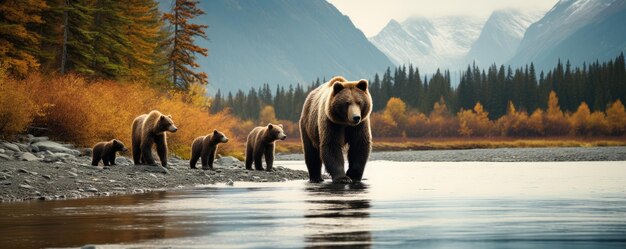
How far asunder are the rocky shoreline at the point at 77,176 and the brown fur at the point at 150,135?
0.82 metres

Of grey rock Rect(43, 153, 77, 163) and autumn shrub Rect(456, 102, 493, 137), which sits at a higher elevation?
autumn shrub Rect(456, 102, 493, 137)

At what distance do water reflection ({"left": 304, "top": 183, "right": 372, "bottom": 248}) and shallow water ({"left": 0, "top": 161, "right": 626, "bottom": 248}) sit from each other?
15 mm

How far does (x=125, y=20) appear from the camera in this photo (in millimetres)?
55750

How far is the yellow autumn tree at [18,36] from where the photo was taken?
40969 millimetres

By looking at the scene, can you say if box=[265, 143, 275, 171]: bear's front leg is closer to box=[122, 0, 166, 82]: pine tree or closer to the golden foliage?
the golden foliage

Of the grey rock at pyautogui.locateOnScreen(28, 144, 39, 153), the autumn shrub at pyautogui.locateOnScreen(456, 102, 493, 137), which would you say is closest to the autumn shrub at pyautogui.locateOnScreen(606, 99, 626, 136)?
the autumn shrub at pyautogui.locateOnScreen(456, 102, 493, 137)

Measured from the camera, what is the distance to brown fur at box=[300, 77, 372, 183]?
19.9 metres

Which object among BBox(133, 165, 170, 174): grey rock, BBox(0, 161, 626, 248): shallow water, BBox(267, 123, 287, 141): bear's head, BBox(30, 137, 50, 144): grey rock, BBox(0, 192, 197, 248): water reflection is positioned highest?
BBox(267, 123, 287, 141): bear's head

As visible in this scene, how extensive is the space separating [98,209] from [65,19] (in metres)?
35.2

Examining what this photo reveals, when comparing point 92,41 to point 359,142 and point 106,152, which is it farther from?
point 359,142

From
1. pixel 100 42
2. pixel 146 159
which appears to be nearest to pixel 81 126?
pixel 146 159

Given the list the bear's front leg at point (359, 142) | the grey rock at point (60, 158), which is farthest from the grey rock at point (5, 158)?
the bear's front leg at point (359, 142)

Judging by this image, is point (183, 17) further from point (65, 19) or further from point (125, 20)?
point (65, 19)

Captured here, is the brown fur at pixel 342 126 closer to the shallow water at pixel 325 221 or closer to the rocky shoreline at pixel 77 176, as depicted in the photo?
the shallow water at pixel 325 221
